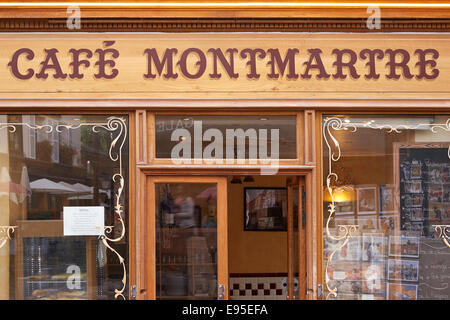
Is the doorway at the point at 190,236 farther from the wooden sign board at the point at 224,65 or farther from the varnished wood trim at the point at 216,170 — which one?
the wooden sign board at the point at 224,65

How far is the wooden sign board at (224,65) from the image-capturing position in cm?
536

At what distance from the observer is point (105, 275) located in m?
5.36

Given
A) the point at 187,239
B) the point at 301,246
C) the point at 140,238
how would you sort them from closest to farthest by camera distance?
1. the point at 140,238
2. the point at 187,239
3. the point at 301,246

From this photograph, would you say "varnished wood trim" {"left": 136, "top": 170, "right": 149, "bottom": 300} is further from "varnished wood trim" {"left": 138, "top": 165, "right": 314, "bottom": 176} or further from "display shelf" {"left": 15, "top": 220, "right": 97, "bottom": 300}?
"display shelf" {"left": 15, "top": 220, "right": 97, "bottom": 300}

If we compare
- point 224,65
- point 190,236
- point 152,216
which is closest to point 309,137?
point 224,65

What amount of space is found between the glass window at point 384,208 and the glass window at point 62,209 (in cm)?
215

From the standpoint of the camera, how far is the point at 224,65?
5.39 metres

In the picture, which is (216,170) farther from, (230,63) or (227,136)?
(230,63)

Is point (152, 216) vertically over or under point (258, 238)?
over

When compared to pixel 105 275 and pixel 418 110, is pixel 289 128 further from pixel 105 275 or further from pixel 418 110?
pixel 105 275

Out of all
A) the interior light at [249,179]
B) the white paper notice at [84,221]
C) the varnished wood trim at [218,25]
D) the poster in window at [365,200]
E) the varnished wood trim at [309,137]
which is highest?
the varnished wood trim at [218,25]

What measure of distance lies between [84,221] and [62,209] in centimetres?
25

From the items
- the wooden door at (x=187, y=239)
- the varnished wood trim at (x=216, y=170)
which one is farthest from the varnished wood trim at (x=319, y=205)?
the wooden door at (x=187, y=239)

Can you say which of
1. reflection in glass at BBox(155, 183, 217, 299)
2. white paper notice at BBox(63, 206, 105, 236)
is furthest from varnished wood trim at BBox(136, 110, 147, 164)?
white paper notice at BBox(63, 206, 105, 236)
